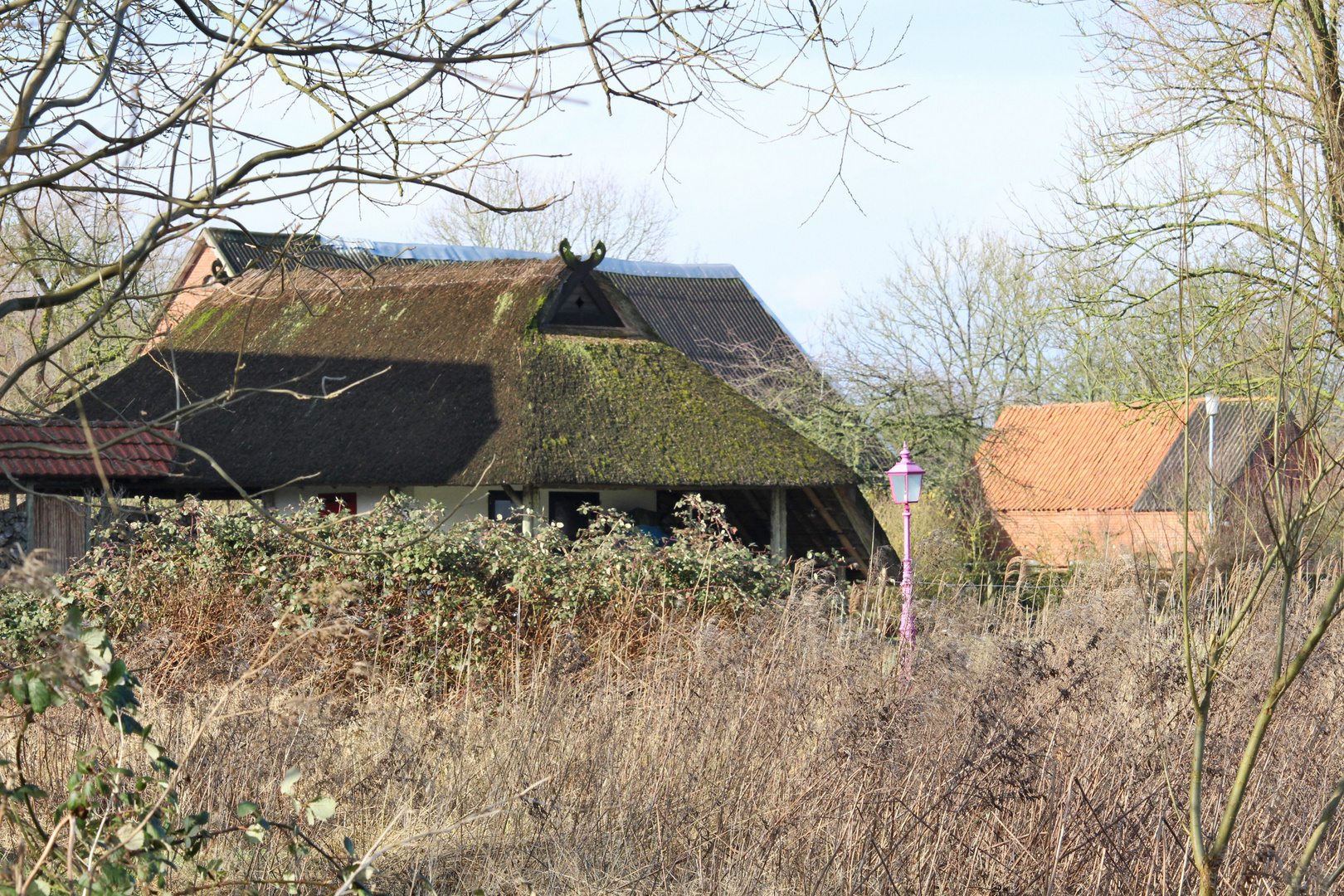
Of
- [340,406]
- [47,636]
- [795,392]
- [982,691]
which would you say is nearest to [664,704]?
[982,691]

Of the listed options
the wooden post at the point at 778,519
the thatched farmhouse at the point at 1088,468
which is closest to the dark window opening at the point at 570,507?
the wooden post at the point at 778,519

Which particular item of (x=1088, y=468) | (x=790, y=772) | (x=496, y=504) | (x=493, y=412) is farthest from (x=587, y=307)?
(x=1088, y=468)

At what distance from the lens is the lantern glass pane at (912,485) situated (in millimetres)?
10617

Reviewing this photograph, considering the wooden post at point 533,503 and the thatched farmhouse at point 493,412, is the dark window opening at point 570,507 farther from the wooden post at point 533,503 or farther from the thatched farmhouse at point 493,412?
the wooden post at point 533,503

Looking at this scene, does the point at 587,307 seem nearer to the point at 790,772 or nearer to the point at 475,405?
the point at 475,405

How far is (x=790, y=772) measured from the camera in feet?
15.3

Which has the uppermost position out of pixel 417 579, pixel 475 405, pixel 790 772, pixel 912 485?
pixel 475 405

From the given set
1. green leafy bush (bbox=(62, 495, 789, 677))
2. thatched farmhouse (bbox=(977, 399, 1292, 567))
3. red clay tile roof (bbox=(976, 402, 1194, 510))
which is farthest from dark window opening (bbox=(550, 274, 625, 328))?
red clay tile roof (bbox=(976, 402, 1194, 510))

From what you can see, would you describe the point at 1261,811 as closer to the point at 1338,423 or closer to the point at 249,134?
the point at 249,134

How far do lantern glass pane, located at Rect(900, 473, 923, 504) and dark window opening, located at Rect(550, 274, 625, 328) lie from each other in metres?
4.77

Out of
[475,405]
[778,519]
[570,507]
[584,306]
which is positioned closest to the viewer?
[475,405]

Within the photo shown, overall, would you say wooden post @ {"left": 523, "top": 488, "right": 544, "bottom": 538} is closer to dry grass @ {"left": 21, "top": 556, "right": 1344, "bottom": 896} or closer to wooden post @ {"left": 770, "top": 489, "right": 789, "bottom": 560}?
wooden post @ {"left": 770, "top": 489, "right": 789, "bottom": 560}

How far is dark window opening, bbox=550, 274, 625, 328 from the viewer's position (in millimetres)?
14164

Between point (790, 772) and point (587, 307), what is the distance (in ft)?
33.5
